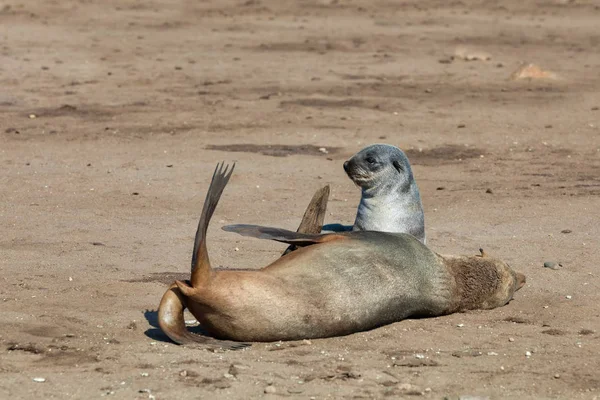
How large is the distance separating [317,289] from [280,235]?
1.46 ft

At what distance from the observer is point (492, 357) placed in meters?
5.74

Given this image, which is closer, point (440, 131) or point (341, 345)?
point (341, 345)

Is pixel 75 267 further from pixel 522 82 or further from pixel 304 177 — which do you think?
pixel 522 82

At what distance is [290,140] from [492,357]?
19.8ft

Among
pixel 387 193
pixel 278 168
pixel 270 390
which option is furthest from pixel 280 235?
pixel 278 168

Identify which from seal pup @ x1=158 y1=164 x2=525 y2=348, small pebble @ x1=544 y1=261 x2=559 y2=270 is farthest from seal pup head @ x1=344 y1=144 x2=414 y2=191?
seal pup @ x1=158 y1=164 x2=525 y2=348

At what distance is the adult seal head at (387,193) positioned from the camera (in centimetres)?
752

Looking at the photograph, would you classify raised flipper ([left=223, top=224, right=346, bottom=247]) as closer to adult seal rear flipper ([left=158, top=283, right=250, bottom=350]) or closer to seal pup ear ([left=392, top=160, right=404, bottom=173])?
adult seal rear flipper ([left=158, top=283, right=250, bottom=350])

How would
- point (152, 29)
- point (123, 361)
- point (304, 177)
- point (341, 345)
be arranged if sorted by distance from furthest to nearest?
point (152, 29) → point (304, 177) → point (341, 345) → point (123, 361)

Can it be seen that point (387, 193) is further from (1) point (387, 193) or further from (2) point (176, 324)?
(2) point (176, 324)

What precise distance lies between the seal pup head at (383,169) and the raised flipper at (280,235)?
1.42 meters

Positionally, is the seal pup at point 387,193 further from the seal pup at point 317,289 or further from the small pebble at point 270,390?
the small pebble at point 270,390

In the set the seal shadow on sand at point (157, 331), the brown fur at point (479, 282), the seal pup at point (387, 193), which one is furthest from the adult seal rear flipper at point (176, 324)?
the seal pup at point (387, 193)

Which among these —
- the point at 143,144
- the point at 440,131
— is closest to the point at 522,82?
the point at 440,131
